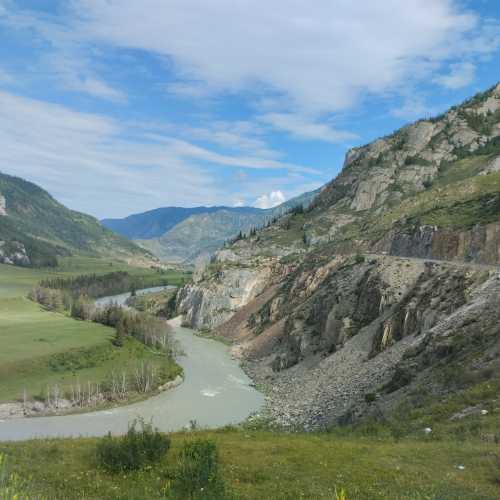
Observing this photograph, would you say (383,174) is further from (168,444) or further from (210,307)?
(168,444)

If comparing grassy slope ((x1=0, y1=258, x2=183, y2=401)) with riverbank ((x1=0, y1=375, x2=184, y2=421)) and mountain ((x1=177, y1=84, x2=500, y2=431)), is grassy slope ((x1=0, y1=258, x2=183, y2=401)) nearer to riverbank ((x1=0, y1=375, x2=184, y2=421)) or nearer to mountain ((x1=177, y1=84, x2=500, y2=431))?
riverbank ((x1=0, y1=375, x2=184, y2=421))

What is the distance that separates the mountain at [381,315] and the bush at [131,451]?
47.4ft

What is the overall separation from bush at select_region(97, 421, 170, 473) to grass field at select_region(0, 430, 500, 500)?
1.30ft

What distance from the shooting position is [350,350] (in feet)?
210

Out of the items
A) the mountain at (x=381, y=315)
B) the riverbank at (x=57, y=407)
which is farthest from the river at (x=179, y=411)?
the mountain at (x=381, y=315)

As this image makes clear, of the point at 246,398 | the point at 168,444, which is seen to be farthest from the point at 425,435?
the point at 246,398

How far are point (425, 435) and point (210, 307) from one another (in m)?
131

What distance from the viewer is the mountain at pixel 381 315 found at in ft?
109

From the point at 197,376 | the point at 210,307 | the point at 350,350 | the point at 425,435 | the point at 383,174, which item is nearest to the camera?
the point at 425,435

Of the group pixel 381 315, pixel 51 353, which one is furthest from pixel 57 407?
pixel 381 315

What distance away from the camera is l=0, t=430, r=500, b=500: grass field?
13547 millimetres

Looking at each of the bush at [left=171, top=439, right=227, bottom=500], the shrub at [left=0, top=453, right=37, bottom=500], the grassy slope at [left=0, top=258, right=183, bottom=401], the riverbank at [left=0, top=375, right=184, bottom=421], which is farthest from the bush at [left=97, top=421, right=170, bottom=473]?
the grassy slope at [left=0, top=258, right=183, bottom=401]

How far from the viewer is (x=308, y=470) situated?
16.3 meters

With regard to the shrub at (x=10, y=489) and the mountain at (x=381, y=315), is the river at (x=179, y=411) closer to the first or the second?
the mountain at (x=381, y=315)
